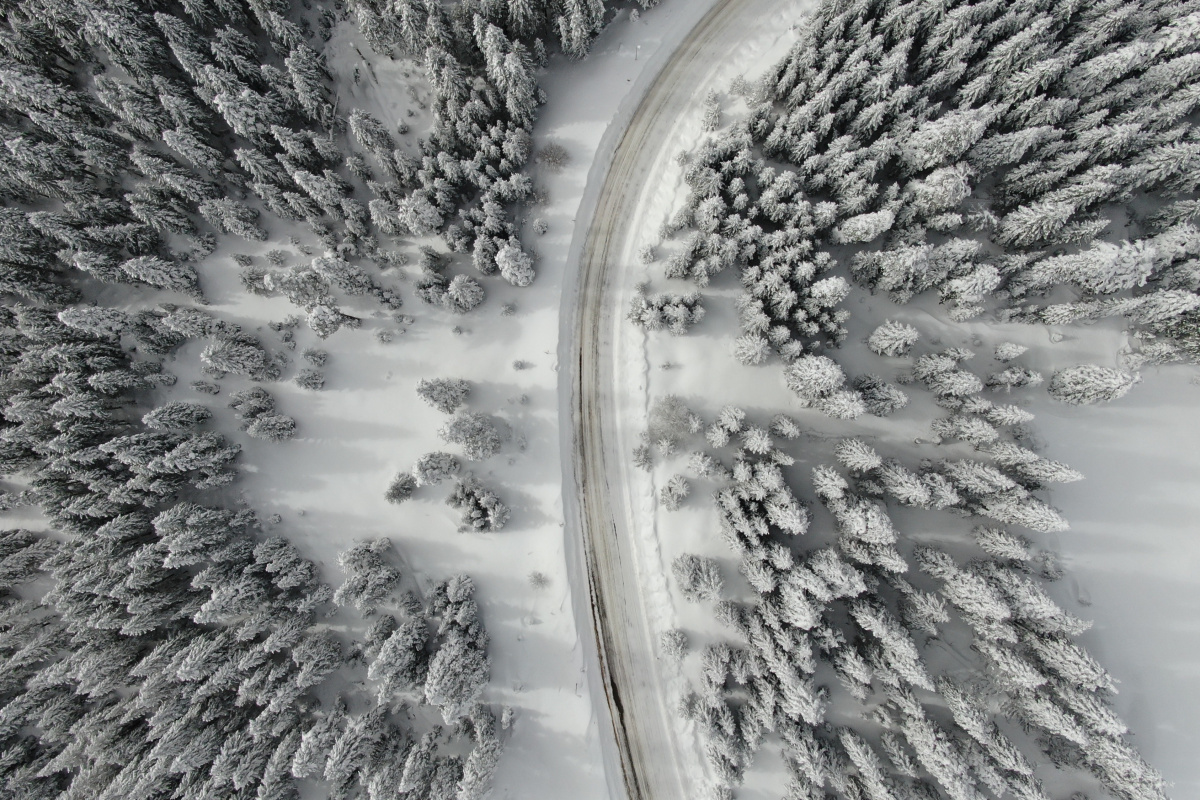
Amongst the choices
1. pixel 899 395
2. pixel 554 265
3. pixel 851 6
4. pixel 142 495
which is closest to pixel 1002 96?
pixel 851 6

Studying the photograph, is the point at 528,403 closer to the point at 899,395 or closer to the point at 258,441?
the point at 258,441

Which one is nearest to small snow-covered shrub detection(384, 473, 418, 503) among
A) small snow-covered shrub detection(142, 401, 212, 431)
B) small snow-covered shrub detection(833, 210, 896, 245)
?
small snow-covered shrub detection(142, 401, 212, 431)

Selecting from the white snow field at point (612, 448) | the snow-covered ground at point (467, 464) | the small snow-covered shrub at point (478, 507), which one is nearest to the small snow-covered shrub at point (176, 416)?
the snow-covered ground at point (467, 464)

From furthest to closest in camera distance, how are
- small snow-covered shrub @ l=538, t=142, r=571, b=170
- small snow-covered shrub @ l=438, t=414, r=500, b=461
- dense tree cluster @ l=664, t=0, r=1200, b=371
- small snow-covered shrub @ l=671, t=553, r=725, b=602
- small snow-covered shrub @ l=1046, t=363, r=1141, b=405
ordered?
1. small snow-covered shrub @ l=538, t=142, r=571, b=170
2. small snow-covered shrub @ l=438, t=414, r=500, b=461
3. small snow-covered shrub @ l=671, t=553, r=725, b=602
4. dense tree cluster @ l=664, t=0, r=1200, b=371
5. small snow-covered shrub @ l=1046, t=363, r=1141, b=405

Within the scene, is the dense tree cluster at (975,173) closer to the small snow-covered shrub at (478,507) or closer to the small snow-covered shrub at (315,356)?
the small snow-covered shrub at (478,507)

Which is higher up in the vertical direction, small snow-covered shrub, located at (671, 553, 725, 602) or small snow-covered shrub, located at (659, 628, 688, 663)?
small snow-covered shrub, located at (671, 553, 725, 602)

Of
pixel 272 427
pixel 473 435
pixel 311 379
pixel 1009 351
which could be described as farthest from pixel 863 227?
pixel 272 427

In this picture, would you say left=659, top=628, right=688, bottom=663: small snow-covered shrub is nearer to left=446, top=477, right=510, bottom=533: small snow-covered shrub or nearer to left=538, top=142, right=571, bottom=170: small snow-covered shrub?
left=446, top=477, right=510, bottom=533: small snow-covered shrub
